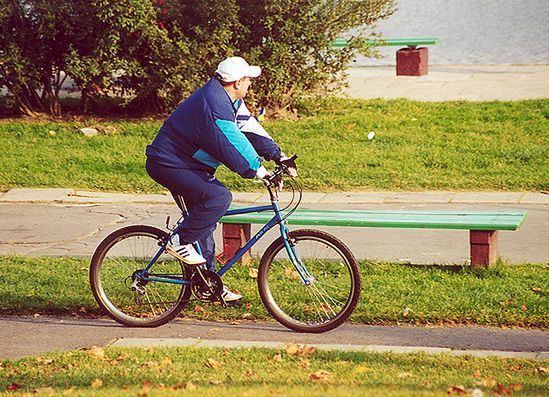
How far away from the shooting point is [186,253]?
752 centimetres

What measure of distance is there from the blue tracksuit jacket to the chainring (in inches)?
27.6

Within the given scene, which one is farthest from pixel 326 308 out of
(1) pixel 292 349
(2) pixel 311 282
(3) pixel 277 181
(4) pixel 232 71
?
(4) pixel 232 71

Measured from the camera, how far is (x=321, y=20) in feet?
50.5

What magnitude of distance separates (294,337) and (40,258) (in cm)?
312

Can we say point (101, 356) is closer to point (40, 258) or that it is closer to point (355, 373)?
point (355, 373)

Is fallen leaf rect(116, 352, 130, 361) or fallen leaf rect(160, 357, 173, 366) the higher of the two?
fallen leaf rect(160, 357, 173, 366)

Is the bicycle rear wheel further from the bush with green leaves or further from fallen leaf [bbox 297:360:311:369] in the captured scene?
the bush with green leaves

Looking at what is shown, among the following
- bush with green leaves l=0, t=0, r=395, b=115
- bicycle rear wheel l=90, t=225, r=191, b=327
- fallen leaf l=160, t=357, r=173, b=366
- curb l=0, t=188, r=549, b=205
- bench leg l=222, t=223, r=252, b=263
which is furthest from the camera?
bush with green leaves l=0, t=0, r=395, b=115

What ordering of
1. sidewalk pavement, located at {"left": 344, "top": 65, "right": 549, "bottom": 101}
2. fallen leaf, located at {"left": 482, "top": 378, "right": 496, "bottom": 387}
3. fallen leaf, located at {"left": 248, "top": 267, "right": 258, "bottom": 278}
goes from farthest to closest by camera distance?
1. sidewalk pavement, located at {"left": 344, "top": 65, "right": 549, "bottom": 101}
2. fallen leaf, located at {"left": 248, "top": 267, "right": 258, "bottom": 278}
3. fallen leaf, located at {"left": 482, "top": 378, "right": 496, "bottom": 387}

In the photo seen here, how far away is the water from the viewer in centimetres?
3034

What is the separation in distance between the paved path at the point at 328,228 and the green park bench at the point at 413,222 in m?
0.57

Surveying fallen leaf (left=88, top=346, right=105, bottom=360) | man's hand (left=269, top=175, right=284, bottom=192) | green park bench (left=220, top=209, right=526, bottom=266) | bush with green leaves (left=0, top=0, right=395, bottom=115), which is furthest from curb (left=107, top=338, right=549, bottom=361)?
bush with green leaves (left=0, top=0, right=395, bottom=115)

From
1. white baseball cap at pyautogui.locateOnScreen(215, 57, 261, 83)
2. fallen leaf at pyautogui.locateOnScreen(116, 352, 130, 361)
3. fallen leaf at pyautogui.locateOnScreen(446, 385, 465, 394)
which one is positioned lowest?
fallen leaf at pyautogui.locateOnScreen(116, 352, 130, 361)

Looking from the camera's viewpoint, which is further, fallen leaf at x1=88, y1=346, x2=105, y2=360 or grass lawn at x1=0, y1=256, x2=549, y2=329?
grass lawn at x1=0, y1=256, x2=549, y2=329
